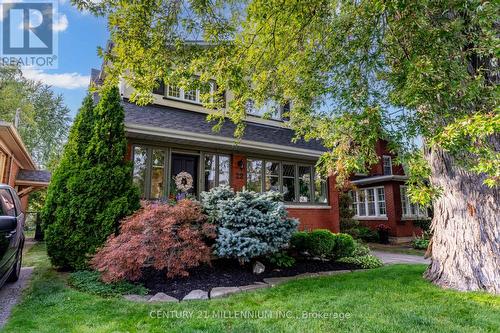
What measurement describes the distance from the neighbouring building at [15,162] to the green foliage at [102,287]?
5103 millimetres

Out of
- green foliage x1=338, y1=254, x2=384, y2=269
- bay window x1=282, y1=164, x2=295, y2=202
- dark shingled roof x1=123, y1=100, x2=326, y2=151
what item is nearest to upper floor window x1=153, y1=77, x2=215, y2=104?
dark shingled roof x1=123, y1=100, x2=326, y2=151

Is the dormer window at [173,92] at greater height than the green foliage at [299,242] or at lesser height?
greater

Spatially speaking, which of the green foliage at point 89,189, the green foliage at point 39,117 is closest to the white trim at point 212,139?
the green foliage at point 89,189

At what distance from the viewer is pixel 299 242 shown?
26.4 ft

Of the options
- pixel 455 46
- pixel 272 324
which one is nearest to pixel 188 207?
pixel 272 324

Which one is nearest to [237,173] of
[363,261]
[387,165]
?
[363,261]

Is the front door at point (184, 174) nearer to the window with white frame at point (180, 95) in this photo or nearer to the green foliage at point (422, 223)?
the window with white frame at point (180, 95)

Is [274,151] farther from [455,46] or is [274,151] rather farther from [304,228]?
[455,46]

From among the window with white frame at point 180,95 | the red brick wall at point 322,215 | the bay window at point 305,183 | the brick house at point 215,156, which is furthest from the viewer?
the bay window at point 305,183

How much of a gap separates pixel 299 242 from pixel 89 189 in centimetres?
556

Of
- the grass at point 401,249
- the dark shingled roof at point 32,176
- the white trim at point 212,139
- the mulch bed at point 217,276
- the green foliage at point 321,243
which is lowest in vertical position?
the grass at point 401,249

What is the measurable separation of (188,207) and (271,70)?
3.94 meters

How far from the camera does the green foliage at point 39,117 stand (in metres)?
21.5

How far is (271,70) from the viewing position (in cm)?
710
